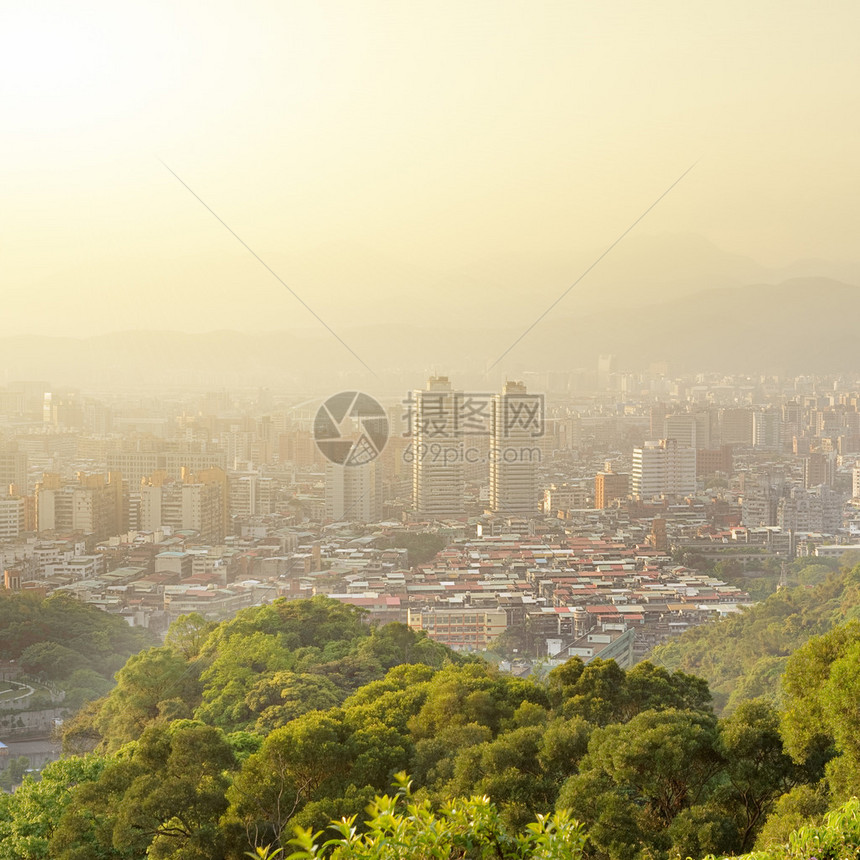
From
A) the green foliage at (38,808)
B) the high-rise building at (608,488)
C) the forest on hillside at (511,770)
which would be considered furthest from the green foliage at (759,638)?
the green foliage at (38,808)

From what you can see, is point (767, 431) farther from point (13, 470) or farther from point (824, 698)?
point (824, 698)

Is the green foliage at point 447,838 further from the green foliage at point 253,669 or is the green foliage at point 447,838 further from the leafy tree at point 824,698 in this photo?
the green foliage at point 253,669

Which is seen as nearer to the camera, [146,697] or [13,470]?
[146,697]

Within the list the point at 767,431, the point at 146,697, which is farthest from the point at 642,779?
the point at 767,431

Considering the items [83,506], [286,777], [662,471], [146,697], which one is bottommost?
[146,697]

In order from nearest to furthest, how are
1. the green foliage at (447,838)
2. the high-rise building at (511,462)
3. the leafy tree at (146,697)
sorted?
the green foliage at (447,838)
the leafy tree at (146,697)
the high-rise building at (511,462)

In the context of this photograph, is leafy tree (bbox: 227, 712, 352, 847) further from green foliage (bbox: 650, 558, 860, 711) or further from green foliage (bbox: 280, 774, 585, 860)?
green foliage (bbox: 650, 558, 860, 711)
